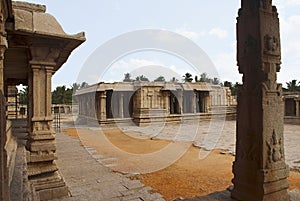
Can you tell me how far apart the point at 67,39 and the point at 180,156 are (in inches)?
250

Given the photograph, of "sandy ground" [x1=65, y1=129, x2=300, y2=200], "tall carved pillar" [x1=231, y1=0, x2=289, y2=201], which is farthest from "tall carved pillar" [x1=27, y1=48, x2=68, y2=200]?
"tall carved pillar" [x1=231, y1=0, x2=289, y2=201]

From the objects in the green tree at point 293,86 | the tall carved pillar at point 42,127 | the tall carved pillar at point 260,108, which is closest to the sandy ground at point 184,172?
the tall carved pillar at point 42,127

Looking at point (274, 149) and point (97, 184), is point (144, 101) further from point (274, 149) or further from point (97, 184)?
point (274, 149)

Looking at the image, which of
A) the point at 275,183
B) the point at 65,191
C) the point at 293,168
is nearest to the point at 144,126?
the point at 293,168

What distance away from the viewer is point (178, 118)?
2375 cm

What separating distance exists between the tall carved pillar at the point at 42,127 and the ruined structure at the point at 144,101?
52.2 feet

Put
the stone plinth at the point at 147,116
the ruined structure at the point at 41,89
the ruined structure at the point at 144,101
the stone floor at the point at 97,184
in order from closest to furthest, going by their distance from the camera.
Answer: the ruined structure at the point at 41,89 → the stone floor at the point at 97,184 → the ruined structure at the point at 144,101 → the stone plinth at the point at 147,116

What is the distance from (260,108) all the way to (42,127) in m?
4.21

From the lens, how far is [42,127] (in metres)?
4.87

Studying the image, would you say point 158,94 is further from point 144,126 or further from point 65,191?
point 65,191

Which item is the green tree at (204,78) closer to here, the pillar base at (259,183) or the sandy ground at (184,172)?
the sandy ground at (184,172)

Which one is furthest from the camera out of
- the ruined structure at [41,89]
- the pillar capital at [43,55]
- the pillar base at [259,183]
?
the pillar capital at [43,55]

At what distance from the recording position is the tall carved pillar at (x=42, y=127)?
4676 mm

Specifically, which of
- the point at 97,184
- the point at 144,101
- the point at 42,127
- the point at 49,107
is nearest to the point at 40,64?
the point at 49,107
